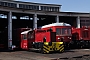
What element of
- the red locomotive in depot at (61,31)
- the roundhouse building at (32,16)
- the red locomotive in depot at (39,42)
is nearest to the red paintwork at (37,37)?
the red locomotive in depot at (39,42)

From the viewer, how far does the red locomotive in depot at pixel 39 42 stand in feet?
68.7

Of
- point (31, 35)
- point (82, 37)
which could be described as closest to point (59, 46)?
point (31, 35)

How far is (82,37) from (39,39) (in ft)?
24.9

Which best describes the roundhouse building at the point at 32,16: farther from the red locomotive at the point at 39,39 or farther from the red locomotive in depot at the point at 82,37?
the red locomotive in depot at the point at 82,37

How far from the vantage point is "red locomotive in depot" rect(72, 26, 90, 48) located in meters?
28.2

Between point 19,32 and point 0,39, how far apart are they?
209 inches

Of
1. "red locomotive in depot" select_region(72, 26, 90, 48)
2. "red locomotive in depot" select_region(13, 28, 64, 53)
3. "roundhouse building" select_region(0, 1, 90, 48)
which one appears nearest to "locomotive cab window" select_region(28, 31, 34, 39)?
"red locomotive in depot" select_region(13, 28, 64, 53)

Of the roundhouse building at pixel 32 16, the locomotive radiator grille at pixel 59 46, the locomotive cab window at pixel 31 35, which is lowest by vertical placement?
the locomotive radiator grille at pixel 59 46

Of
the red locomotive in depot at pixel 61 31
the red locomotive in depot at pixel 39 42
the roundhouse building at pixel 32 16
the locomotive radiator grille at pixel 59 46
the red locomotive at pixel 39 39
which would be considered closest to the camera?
the red locomotive in depot at pixel 39 42

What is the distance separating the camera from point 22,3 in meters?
42.2

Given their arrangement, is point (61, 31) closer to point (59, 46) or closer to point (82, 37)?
point (59, 46)

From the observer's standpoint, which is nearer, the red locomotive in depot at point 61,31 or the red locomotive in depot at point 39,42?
the red locomotive in depot at point 39,42

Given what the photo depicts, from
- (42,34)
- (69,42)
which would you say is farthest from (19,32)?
(69,42)

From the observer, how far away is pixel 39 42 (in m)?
22.1
